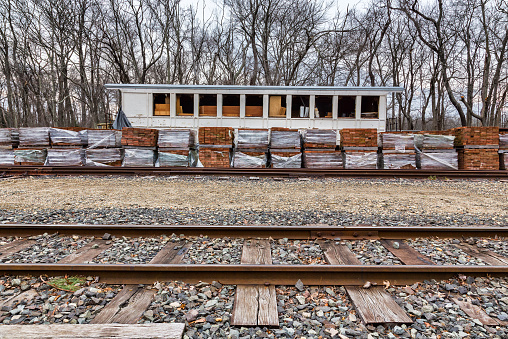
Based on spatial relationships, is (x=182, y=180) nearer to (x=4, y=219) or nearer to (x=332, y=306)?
(x=4, y=219)

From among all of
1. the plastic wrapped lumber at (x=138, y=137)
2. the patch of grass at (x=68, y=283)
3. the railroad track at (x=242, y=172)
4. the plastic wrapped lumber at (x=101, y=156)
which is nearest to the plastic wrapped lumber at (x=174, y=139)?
the plastic wrapped lumber at (x=138, y=137)

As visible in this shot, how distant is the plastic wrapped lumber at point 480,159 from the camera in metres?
12.1

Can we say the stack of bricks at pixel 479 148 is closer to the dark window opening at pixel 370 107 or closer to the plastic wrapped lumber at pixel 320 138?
the dark window opening at pixel 370 107

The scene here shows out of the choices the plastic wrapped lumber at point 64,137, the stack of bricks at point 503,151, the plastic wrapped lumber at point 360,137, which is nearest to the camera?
the stack of bricks at point 503,151

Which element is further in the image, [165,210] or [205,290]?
[165,210]

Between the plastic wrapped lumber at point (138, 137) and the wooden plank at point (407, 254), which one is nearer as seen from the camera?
the wooden plank at point (407, 254)

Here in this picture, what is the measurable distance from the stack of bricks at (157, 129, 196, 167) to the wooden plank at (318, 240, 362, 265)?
31.6 ft

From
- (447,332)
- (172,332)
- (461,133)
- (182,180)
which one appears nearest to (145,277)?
(172,332)

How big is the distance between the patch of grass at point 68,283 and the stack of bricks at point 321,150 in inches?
418

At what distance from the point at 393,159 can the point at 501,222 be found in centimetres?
739

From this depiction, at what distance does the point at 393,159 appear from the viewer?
40.5 feet

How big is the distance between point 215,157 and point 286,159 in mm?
3223

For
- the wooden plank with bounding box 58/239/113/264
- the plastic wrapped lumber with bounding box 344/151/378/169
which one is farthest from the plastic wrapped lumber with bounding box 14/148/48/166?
the plastic wrapped lumber with bounding box 344/151/378/169

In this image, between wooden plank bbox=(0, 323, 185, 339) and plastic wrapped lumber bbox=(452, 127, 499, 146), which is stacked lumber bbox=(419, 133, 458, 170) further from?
wooden plank bbox=(0, 323, 185, 339)
